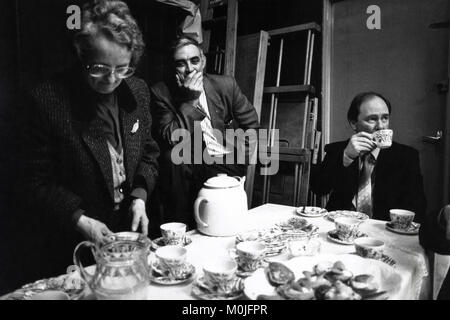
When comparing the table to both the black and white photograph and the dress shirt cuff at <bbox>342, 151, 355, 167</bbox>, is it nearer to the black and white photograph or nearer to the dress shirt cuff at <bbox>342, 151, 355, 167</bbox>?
the black and white photograph

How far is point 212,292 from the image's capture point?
2.34 ft

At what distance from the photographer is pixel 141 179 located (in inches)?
59.7

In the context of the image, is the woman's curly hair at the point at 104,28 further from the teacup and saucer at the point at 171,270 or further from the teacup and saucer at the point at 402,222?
the teacup and saucer at the point at 402,222

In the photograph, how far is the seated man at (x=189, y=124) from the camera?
2.02 meters

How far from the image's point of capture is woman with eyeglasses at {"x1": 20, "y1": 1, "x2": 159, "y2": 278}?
1289 mm

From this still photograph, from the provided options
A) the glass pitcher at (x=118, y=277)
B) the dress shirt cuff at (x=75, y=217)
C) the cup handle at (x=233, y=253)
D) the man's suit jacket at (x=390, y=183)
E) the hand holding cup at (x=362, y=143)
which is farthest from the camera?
the man's suit jacket at (x=390, y=183)

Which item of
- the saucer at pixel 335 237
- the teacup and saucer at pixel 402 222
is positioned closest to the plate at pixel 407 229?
the teacup and saucer at pixel 402 222

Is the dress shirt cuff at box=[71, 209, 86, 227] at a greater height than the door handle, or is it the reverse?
the door handle

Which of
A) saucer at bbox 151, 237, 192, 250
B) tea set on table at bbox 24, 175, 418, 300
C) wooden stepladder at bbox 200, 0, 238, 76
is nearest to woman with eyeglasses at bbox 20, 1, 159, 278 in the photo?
saucer at bbox 151, 237, 192, 250

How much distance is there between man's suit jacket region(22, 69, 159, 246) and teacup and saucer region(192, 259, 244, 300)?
0.73 m

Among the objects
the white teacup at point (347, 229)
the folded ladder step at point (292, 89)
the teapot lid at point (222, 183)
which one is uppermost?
the folded ladder step at point (292, 89)

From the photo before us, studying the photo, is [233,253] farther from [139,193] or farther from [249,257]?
[139,193]

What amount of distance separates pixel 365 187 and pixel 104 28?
1.49 meters

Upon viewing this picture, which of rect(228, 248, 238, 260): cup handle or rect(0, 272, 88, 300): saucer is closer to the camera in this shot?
rect(0, 272, 88, 300): saucer
